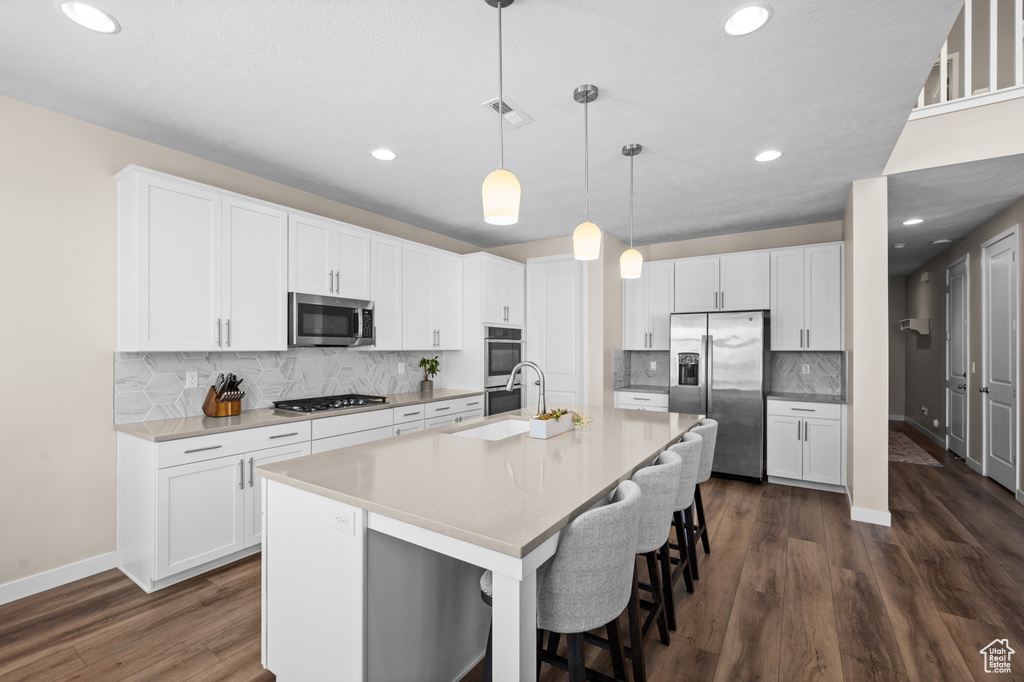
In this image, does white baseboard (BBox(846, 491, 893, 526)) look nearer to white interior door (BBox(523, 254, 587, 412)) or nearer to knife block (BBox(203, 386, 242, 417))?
white interior door (BBox(523, 254, 587, 412))

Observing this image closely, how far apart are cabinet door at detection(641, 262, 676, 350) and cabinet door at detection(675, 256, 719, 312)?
8 centimetres

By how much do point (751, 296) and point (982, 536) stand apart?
2.53 meters

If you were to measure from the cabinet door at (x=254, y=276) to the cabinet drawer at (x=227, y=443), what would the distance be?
585 mm

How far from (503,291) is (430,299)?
3.21 feet

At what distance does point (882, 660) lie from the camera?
1.96 m

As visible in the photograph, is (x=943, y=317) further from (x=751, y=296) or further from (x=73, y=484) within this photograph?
(x=73, y=484)

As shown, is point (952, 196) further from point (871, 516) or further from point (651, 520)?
point (651, 520)

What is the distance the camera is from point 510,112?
8.29ft

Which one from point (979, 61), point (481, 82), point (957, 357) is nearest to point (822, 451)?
point (957, 357)

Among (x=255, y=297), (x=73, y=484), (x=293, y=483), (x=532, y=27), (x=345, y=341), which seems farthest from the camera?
(x=345, y=341)

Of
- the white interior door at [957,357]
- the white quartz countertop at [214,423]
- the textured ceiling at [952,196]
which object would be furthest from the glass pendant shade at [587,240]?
the white interior door at [957,357]

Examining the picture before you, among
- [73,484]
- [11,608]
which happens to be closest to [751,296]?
[73,484]

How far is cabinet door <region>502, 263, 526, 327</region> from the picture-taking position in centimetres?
529

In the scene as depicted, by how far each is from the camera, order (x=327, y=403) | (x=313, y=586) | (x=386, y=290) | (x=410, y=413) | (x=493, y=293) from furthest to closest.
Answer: (x=493, y=293) < (x=386, y=290) < (x=410, y=413) < (x=327, y=403) < (x=313, y=586)
